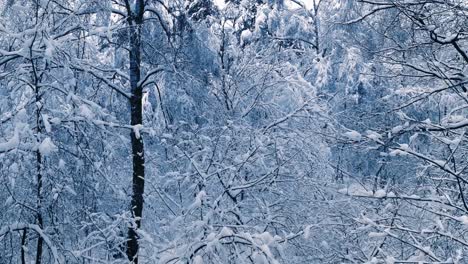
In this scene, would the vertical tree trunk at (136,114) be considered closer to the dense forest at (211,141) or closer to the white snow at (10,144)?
the dense forest at (211,141)

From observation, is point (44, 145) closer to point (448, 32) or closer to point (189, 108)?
point (448, 32)

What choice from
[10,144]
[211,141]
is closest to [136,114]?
[211,141]

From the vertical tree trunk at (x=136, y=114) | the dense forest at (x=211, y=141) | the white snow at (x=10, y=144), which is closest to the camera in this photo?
the white snow at (x=10, y=144)

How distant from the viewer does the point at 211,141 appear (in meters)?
7.70

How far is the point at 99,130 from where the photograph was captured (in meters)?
5.21

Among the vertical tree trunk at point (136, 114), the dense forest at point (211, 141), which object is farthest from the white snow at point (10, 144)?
the vertical tree trunk at point (136, 114)

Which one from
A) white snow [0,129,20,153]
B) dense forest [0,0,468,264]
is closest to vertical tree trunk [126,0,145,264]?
dense forest [0,0,468,264]

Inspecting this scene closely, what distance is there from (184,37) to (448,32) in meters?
4.03

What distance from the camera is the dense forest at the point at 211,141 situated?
4.24m

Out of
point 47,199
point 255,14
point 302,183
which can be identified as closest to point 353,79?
point 255,14

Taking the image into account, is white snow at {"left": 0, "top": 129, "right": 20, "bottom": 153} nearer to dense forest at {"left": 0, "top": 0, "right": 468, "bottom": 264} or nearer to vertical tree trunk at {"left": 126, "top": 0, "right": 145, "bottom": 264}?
dense forest at {"left": 0, "top": 0, "right": 468, "bottom": 264}

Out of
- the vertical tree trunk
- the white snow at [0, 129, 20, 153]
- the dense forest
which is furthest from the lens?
the vertical tree trunk

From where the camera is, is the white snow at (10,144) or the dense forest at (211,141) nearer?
the white snow at (10,144)

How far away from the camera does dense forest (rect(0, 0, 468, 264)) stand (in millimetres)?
4238
